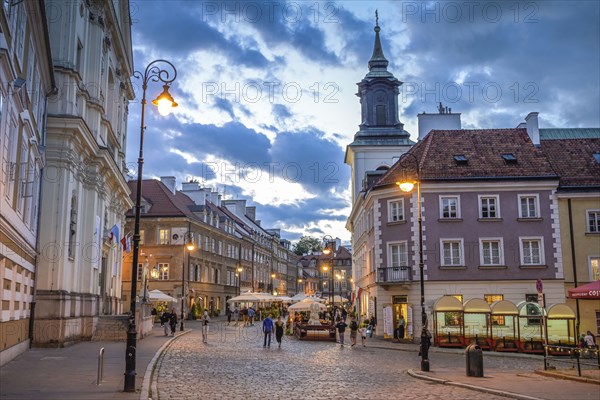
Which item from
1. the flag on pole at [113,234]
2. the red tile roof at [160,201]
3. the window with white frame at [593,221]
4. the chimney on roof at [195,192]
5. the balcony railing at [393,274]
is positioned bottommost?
the balcony railing at [393,274]

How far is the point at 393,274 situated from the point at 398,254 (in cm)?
137

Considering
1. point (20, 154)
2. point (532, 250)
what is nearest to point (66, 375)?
point (20, 154)

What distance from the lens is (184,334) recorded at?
40500mm

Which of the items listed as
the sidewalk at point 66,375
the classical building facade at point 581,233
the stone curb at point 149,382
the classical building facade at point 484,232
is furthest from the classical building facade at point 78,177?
the classical building facade at point 581,233

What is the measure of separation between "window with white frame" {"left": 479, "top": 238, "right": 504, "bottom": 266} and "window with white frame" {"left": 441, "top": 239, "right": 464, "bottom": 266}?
118 cm

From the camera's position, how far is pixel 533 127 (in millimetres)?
42438

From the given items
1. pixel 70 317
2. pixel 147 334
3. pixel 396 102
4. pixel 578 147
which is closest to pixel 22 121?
pixel 70 317

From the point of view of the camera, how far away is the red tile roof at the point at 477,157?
3846 centimetres

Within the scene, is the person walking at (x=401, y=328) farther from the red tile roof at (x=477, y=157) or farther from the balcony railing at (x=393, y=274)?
the red tile roof at (x=477, y=157)

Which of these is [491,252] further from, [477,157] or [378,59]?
[378,59]

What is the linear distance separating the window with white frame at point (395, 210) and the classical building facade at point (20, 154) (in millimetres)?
20760

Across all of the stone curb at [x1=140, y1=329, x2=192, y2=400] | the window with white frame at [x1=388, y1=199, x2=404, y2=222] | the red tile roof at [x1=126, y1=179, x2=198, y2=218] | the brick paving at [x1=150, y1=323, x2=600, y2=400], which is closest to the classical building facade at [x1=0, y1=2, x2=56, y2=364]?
the stone curb at [x1=140, y1=329, x2=192, y2=400]

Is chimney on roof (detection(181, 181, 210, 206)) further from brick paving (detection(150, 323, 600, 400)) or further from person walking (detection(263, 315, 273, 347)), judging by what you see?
brick paving (detection(150, 323, 600, 400))

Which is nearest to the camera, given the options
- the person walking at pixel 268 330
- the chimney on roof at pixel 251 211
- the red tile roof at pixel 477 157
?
the person walking at pixel 268 330
